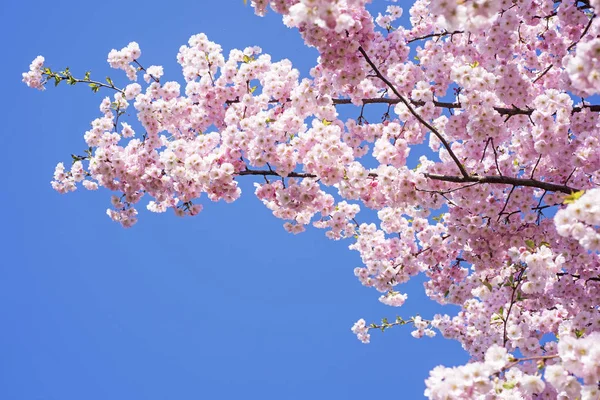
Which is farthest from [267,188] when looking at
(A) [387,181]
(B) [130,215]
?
(B) [130,215]

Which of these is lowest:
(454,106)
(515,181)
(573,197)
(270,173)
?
(573,197)

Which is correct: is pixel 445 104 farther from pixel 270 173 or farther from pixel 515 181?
pixel 270 173

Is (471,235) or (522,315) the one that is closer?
(471,235)

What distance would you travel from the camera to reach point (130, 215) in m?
8.74

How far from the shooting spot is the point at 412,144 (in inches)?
334

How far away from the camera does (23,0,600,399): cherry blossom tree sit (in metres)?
6.91

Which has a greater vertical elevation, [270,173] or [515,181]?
[270,173]

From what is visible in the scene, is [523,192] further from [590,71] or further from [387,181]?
[590,71]

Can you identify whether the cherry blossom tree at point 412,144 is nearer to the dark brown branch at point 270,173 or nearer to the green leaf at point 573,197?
the dark brown branch at point 270,173

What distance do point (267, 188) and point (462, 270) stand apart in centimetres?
430

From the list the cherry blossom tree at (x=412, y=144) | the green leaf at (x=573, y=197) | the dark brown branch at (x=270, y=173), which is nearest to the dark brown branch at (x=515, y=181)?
the cherry blossom tree at (x=412, y=144)

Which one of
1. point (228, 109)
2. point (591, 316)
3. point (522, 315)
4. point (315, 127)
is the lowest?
point (591, 316)

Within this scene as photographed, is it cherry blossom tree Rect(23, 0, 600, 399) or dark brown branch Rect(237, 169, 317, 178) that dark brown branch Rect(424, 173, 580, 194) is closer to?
cherry blossom tree Rect(23, 0, 600, 399)

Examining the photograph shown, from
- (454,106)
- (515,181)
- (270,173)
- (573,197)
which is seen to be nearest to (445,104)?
(454,106)
